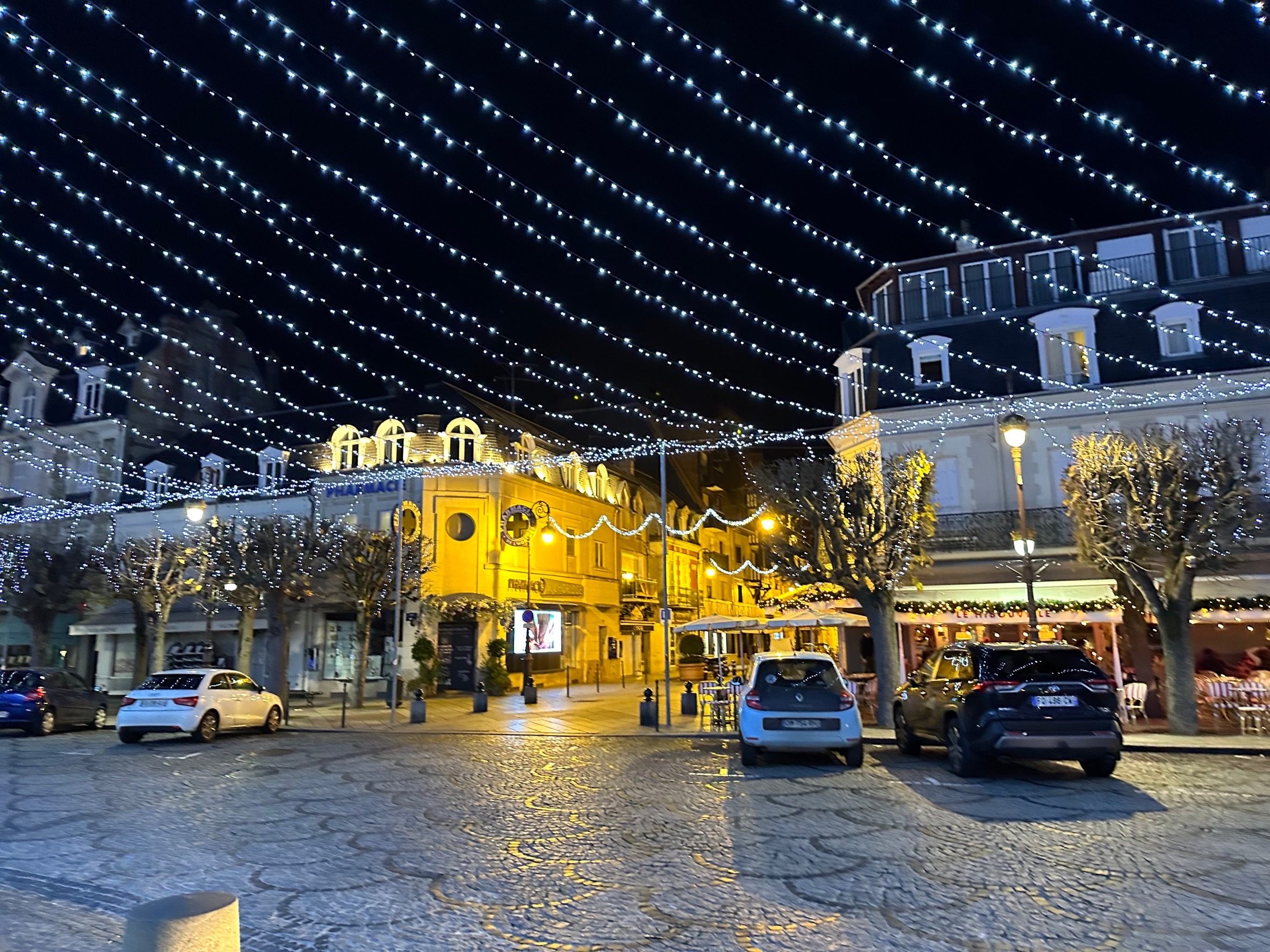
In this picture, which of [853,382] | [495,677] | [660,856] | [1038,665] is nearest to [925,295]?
[853,382]

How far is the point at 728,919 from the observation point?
18.3ft

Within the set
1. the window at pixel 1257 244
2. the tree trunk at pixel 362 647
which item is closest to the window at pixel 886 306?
the window at pixel 1257 244

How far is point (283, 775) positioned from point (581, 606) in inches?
980

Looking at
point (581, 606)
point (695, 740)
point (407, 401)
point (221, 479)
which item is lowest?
point (695, 740)

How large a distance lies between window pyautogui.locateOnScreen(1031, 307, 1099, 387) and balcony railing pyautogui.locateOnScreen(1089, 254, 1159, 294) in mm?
1356

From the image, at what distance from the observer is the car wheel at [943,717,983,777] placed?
11.0m

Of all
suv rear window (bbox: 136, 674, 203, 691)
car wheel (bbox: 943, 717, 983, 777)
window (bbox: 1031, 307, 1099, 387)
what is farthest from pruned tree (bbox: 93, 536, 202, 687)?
window (bbox: 1031, 307, 1099, 387)

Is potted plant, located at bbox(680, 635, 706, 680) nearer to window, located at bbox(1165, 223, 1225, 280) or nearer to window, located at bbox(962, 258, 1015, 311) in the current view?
window, located at bbox(962, 258, 1015, 311)

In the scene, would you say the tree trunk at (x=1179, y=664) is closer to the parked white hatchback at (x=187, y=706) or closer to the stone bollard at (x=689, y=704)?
the stone bollard at (x=689, y=704)

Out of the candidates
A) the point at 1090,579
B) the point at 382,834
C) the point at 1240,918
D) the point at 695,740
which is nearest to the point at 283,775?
the point at 382,834

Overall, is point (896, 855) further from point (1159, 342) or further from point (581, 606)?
point (581, 606)

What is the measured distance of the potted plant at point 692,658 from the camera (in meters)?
31.6

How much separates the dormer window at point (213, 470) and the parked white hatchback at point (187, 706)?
17.8 meters

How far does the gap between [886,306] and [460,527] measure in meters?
16.2
